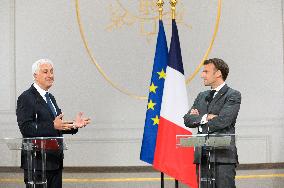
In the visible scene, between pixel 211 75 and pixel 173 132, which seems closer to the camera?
pixel 211 75

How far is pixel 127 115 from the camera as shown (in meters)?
7.38

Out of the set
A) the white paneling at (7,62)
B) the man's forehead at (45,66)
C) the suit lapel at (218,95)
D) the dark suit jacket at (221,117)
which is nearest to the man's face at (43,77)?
the man's forehead at (45,66)

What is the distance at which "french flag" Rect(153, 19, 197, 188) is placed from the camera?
15.4ft

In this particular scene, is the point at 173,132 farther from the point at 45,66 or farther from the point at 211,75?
the point at 45,66

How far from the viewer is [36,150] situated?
11.5ft

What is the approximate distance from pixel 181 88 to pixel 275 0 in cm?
310

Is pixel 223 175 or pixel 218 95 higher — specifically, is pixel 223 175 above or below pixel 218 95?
below

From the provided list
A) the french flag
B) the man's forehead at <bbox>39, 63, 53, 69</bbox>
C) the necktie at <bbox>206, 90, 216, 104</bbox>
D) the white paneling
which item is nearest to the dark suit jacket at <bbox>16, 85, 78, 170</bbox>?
the man's forehead at <bbox>39, 63, 53, 69</bbox>

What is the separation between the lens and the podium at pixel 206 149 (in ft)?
10.7

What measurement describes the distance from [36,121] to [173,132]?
130cm

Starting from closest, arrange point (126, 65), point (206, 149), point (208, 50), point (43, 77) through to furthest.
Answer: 1. point (206, 149)
2. point (43, 77)
3. point (208, 50)
4. point (126, 65)

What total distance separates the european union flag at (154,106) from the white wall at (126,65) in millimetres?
2315

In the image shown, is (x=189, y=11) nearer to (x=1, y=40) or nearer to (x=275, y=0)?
(x=275, y=0)

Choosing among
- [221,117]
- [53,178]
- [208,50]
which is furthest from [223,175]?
[208,50]
